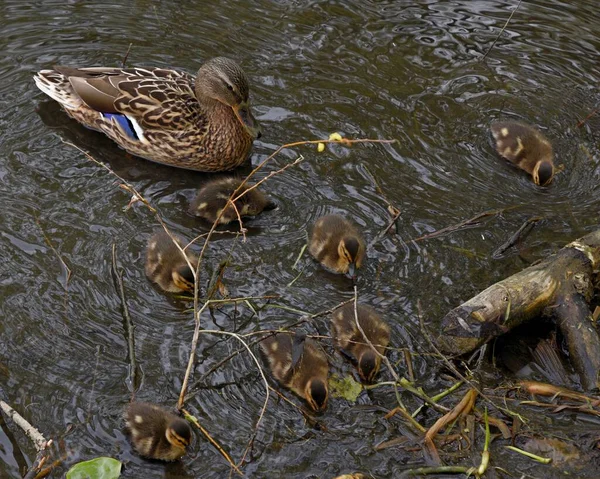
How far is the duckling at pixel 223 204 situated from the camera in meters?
4.74

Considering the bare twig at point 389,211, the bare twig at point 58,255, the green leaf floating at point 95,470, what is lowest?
the bare twig at point 58,255

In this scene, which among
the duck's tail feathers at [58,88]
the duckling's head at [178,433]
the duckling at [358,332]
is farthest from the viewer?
the duck's tail feathers at [58,88]

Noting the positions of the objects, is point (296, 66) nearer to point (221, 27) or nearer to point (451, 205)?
point (221, 27)

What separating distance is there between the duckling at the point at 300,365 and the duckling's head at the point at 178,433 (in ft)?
1.76

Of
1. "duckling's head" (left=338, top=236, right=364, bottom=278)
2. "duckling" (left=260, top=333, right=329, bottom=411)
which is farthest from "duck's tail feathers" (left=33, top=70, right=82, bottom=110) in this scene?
"duckling" (left=260, top=333, right=329, bottom=411)

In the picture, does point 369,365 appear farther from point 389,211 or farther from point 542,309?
point 389,211

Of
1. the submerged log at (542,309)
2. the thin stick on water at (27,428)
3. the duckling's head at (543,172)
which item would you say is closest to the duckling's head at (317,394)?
the submerged log at (542,309)

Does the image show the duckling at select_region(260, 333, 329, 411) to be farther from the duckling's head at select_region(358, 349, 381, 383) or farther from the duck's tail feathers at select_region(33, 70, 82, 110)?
the duck's tail feathers at select_region(33, 70, 82, 110)

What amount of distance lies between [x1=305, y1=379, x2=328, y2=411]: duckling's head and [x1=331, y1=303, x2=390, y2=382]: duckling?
0.23 m

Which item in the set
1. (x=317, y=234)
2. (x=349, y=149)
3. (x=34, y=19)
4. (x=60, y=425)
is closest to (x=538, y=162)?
(x=349, y=149)

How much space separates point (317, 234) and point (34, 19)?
278 centimetres

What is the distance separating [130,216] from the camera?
4773mm

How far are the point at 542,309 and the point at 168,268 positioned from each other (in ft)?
5.46

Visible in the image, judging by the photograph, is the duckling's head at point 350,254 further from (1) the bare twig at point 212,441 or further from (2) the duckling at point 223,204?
(1) the bare twig at point 212,441
